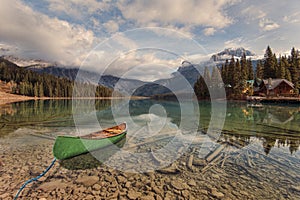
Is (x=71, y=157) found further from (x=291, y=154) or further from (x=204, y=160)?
(x=291, y=154)

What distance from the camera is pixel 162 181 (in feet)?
22.6

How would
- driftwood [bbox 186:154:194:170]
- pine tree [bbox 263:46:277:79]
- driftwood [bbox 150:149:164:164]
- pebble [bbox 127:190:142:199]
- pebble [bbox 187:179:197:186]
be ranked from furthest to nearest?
pine tree [bbox 263:46:277:79]
driftwood [bbox 150:149:164:164]
driftwood [bbox 186:154:194:170]
pebble [bbox 187:179:197:186]
pebble [bbox 127:190:142:199]

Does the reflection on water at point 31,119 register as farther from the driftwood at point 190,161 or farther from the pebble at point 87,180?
the driftwood at point 190,161

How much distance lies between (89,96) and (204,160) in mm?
139575

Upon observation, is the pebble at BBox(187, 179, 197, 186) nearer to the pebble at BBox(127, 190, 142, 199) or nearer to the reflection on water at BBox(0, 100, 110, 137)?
the pebble at BBox(127, 190, 142, 199)

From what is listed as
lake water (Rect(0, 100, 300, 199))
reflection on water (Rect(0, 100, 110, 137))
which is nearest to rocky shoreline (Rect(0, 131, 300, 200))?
lake water (Rect(0, 100, 300, 199))

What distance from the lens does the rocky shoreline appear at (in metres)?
5.95

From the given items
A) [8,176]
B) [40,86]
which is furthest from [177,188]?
[40,86]

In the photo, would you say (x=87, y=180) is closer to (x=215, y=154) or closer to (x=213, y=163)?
(x=213, y=163)

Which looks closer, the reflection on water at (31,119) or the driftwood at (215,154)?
the driftwood at (215,154)

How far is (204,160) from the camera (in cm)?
896

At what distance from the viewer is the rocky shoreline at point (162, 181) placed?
234 inches

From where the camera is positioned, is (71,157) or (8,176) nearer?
(8,176)

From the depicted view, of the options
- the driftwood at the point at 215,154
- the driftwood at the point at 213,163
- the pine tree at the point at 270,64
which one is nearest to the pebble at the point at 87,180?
the driftwood at the point at 213,163
